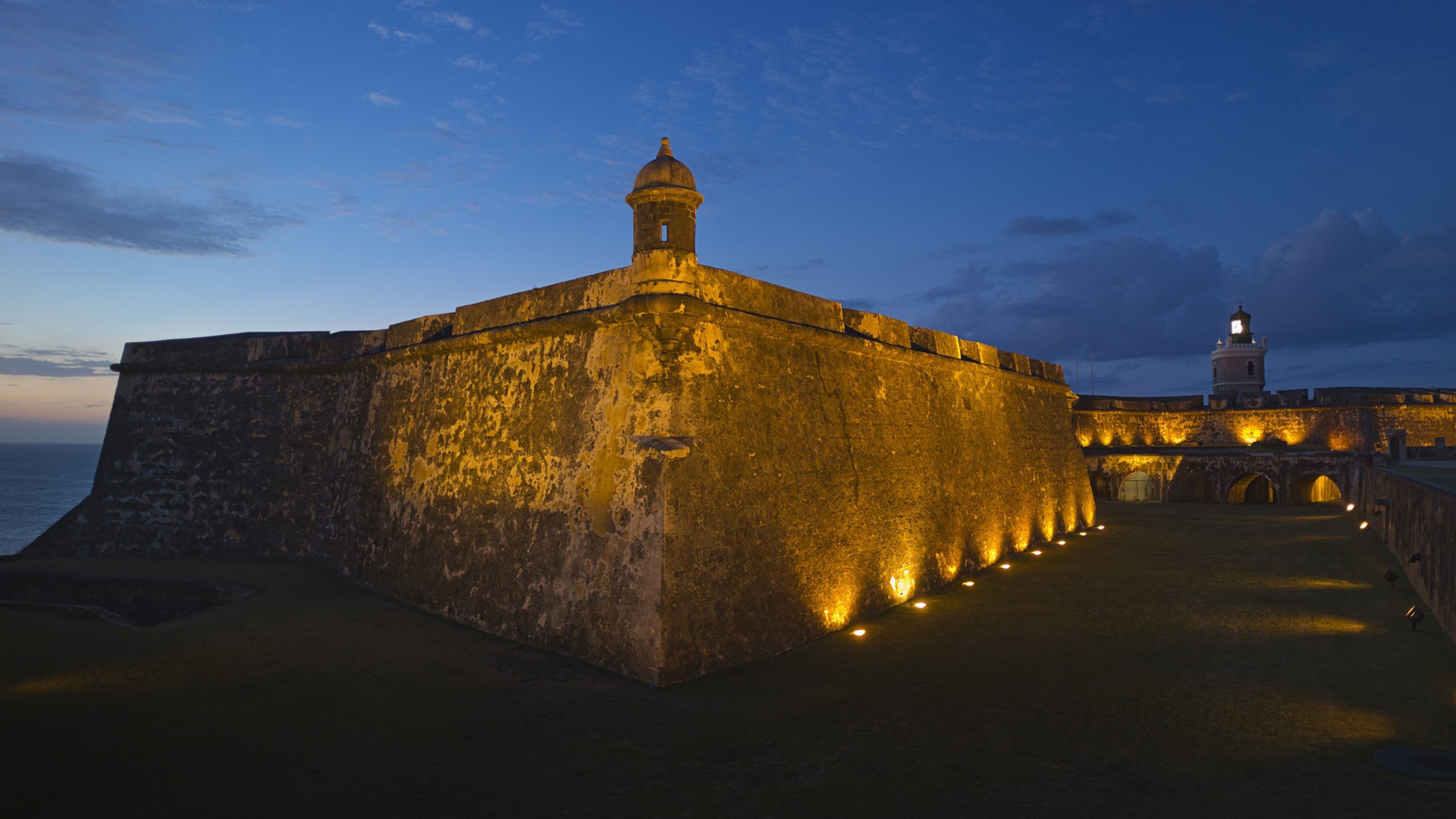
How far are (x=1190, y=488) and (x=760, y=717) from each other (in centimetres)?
2975

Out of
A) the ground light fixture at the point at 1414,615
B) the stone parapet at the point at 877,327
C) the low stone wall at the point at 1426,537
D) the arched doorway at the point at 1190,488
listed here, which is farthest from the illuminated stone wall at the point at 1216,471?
the ground light fixture at the point at 1414,615

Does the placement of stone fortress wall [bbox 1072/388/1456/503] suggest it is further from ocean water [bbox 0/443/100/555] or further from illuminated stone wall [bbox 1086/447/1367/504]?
ocean water [bbox 0/443/100/555]

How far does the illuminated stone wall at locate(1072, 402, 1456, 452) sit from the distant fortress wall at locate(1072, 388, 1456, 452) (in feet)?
0.10

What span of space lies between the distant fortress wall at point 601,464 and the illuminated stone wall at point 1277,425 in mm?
21727

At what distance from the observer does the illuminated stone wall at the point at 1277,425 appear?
30375 mm

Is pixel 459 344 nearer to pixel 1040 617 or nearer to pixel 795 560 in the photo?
pixel 795 560

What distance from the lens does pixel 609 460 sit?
25.1 ft

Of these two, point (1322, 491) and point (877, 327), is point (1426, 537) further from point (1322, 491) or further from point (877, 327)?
point (1322, 491)

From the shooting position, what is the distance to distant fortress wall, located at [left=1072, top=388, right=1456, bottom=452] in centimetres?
3044

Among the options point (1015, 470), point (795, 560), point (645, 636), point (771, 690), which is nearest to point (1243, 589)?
point (1015, 470)

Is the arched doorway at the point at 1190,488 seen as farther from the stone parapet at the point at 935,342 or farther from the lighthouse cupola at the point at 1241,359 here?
the stone parapet at the point at 935,342

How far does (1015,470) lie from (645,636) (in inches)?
428

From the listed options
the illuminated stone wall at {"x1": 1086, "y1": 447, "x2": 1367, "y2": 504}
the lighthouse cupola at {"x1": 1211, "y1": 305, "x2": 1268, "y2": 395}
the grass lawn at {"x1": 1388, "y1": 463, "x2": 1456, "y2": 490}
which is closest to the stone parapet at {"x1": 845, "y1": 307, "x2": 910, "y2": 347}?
the grass lawn at {"x1": 1388, "y1": 463, "x2": 1456, "y2": 490}

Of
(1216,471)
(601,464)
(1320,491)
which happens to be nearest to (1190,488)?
(1216,471)
